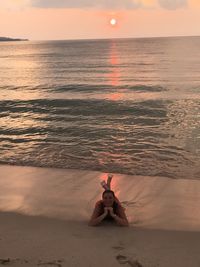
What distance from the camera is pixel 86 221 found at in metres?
8.20

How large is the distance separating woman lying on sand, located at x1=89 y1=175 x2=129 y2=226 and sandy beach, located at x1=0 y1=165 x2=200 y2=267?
0.47 ft

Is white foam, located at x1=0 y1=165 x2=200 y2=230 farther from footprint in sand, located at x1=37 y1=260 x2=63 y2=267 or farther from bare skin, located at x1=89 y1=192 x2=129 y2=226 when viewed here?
footprint in sand, located at x1=37 y1=260 x2=63 y2=267

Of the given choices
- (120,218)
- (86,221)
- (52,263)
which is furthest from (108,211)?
(52,263)

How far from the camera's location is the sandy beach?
254 inches

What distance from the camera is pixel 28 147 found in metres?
15.1

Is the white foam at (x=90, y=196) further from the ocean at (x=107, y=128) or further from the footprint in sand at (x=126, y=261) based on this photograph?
the footprint in sand at (x=126, y=261)

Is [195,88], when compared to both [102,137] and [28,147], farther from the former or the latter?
[28,147]

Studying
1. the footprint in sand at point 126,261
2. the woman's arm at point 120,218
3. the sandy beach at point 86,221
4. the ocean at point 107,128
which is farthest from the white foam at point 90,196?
the footprint in sand at point 126,261

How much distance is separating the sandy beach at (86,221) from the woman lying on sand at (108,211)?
0.14 meters

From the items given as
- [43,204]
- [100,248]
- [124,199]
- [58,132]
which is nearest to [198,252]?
[100,248]

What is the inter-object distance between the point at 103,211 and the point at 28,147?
25.1 ft

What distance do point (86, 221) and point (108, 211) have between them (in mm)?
613

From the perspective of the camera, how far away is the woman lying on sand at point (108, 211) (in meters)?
7.72

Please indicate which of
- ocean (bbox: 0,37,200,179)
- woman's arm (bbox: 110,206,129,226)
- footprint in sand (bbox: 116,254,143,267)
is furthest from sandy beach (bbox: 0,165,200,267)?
ocean (bbox: 0,37,200,179)
